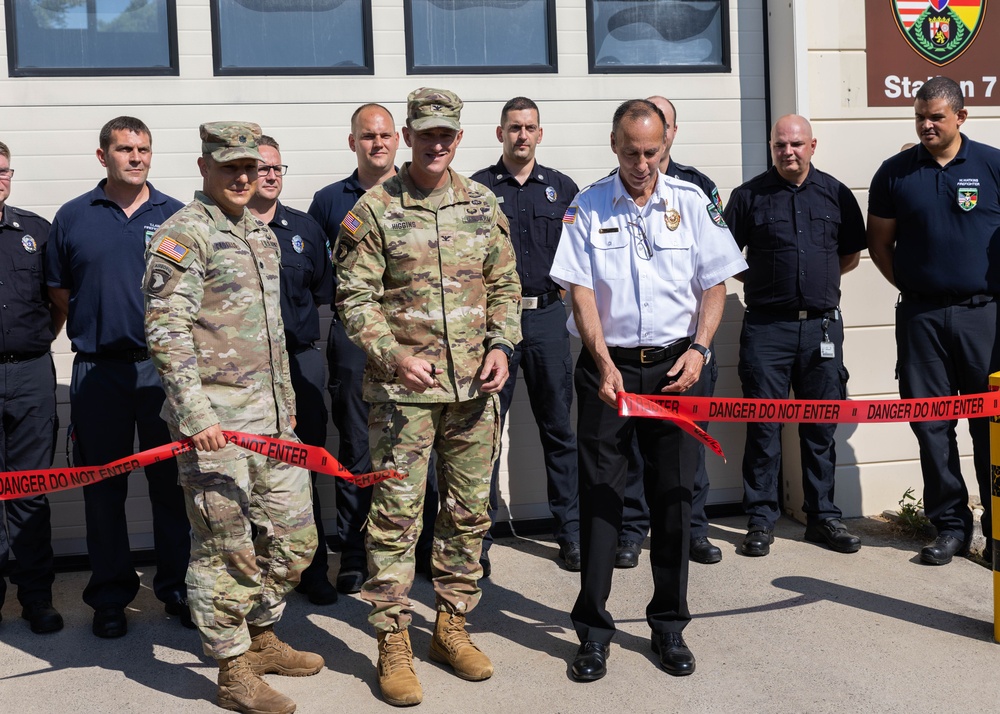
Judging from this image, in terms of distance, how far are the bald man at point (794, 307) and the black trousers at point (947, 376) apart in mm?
408

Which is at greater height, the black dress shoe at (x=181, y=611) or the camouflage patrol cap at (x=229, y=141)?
the camouflage patrol cap at (x=229, y=141)

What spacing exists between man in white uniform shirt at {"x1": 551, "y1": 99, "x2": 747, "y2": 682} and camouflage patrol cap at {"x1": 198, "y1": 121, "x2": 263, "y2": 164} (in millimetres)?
1251

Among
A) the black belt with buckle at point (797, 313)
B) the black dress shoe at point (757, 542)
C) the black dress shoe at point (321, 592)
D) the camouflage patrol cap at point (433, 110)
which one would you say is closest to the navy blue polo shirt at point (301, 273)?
the black dress shoe at point (321, 592)

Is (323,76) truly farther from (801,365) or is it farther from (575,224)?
(801,365)

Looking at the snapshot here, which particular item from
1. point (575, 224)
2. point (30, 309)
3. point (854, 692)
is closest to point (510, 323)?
point (575, 224)

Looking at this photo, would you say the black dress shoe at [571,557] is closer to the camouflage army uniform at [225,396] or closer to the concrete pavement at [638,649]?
the concrete pavement at [638,649]

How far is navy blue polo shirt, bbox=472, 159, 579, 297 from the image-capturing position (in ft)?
17.7

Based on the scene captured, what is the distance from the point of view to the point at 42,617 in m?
4.68

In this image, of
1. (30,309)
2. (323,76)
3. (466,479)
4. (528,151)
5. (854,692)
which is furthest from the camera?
(323,76)

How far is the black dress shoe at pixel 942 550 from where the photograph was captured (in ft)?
17.2

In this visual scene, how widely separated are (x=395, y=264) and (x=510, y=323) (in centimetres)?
53

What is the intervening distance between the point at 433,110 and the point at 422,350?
92cm

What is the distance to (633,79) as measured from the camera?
607cm

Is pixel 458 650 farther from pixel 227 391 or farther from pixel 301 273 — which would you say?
pixel 301 273
